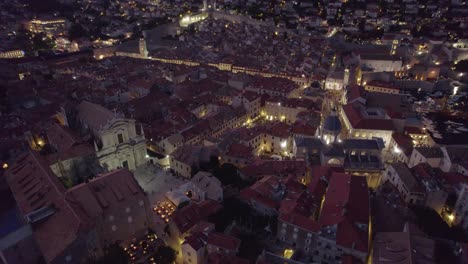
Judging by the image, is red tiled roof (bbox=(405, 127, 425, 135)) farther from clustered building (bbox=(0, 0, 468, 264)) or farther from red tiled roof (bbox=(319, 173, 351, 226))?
red tiled roof (bbox=(319, 173, 351, 226))

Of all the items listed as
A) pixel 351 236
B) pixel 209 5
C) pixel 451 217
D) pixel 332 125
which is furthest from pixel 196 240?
pixel 209 5

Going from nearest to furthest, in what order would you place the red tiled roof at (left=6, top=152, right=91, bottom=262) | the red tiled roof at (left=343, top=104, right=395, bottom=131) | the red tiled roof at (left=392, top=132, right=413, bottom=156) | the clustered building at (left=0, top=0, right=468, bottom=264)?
1. the red tiled roof at (left=6, top=152, right=91, bottom=262)
2. the clustered building at (left=0, top=0, right=468, bottom=264)
3. the red tiled roof at (left=392, top=132, right=413, bottom=156)
4. the red tiled roof at (left=343, top=104, right=395, bottom=131)

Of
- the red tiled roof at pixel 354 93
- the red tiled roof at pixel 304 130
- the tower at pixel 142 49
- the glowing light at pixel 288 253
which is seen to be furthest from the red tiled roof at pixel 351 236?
the tower at pixel 142 49

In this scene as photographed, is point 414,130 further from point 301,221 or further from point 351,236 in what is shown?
point 301,221

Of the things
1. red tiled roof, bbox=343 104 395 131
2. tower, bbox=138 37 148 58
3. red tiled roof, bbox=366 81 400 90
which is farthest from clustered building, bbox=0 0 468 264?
tower, bbox=138 37 148 58

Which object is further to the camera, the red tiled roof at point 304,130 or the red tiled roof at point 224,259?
the red tiled roof at point 304,130

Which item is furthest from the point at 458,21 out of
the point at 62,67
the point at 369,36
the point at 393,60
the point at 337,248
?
the point at 62,67

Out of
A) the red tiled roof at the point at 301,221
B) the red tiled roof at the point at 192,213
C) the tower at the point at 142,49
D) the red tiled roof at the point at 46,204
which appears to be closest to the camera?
the red tiled roof at the point at 46,204

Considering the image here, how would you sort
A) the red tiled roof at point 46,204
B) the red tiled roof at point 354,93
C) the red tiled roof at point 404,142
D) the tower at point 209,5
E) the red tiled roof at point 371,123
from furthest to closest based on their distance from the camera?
the tower at point 209,5 → the red tiled roof at point 354,93 → the red tiled roof at point 371,123 → the red tiled roof at point 404,142 → the red tiled roof at point 46,204

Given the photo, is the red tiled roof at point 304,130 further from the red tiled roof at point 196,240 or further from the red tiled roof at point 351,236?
the red tiled roof at point 196,240
